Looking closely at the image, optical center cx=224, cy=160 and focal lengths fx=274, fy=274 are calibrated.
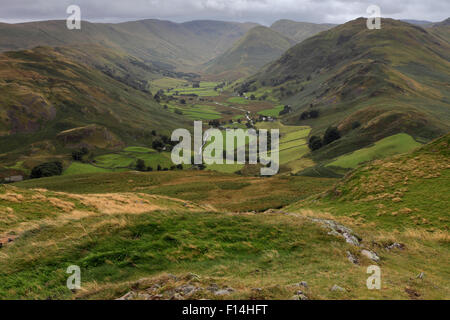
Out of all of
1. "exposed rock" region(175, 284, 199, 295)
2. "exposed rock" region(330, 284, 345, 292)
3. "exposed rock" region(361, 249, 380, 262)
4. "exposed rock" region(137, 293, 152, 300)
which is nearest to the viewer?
"exposed rock" region(137, 293, 152, 300)

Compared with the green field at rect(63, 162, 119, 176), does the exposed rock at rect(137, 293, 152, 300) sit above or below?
above

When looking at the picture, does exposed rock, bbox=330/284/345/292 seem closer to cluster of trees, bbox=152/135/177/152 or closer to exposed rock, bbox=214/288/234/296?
exposed rock, bbox=214/288/234/296

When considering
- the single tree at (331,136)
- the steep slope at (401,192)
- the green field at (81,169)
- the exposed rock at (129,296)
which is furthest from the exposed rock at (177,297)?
the single tree at (331,136)

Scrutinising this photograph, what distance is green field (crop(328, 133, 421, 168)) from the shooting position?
273 ft

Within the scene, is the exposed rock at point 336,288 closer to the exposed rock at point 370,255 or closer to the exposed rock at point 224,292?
the exposed rock at point 224,292

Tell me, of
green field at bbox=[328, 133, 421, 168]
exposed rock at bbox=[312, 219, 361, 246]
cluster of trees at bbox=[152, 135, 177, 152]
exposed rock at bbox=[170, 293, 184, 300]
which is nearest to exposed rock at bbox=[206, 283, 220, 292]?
exposed rock at bbox=[170, 293, 184, 300]

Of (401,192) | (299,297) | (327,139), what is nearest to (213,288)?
(299,297)

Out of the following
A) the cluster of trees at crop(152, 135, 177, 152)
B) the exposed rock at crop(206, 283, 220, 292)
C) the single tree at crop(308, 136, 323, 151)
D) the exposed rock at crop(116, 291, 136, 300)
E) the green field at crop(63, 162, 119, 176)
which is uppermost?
the exposed rock at crop(116, 291, 136, 300)

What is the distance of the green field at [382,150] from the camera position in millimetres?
83175

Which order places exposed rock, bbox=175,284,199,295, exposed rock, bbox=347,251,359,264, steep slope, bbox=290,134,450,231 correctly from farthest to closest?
steep slope, bbox=290,134,450,231 < exposed rock, bbox=347,251,359,264 < exposed rock, bbox=175,284,199,295

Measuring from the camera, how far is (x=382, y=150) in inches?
3346

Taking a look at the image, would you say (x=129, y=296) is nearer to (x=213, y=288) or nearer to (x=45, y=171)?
(x=213, y=288)

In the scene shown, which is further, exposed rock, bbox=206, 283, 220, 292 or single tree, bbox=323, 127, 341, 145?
single tree, bbox=323, 127, 341, 145

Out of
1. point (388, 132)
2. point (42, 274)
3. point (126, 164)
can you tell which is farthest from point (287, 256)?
point (126, 164)
